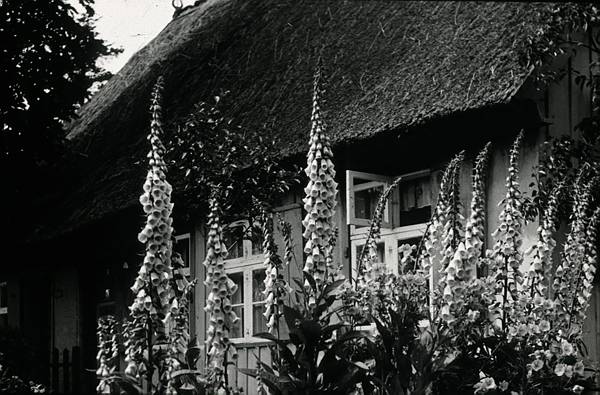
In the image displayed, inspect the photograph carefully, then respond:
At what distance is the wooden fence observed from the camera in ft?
44.3

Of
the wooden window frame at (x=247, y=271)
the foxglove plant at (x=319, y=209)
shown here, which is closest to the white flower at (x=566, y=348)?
the foxglove plant at (x=319, y=209)

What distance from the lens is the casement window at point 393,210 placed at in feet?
31.3

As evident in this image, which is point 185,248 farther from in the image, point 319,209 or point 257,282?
point 319,209

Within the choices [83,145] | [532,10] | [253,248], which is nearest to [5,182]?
[83,145]

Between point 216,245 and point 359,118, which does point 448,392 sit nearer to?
point 216,245

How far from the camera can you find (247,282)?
36.7 ft

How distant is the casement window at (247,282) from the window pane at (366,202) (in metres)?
1.15

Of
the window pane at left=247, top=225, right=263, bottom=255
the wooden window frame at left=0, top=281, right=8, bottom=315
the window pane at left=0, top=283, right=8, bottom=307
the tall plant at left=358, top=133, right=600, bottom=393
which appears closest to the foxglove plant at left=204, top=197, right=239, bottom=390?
the tall plant at left=358, top=133, right=600, bottom=393

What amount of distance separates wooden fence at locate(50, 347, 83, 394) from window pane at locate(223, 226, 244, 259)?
3165 mm

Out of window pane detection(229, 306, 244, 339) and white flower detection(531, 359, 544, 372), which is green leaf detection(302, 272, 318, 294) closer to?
white flower detection(531, 359, 544, 372)

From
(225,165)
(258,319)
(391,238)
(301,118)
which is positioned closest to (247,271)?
(258,319)

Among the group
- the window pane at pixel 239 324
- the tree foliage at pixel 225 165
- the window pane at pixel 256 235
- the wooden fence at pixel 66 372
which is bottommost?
the wooden fence at pixel 66 372

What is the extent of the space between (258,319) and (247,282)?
1.31 ft

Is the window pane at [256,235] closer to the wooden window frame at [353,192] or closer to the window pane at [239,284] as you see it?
the window pane at [239,284]
